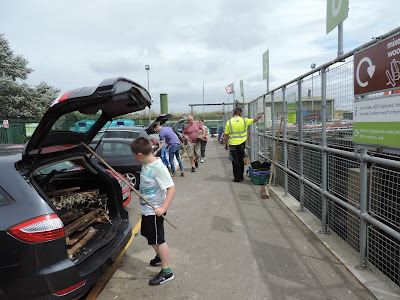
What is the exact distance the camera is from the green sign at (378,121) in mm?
2572

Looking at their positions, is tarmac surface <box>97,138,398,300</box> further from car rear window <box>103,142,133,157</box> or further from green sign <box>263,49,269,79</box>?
green sign <box>263,49,269,79</box>

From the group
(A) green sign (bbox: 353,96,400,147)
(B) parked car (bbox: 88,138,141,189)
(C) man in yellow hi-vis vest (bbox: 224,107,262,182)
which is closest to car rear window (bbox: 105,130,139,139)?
(B) parked car (bbox: 88,138,141,189)

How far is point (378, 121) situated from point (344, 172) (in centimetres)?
124

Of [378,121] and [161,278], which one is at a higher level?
[378,121]

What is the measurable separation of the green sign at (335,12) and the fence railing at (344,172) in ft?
1.88

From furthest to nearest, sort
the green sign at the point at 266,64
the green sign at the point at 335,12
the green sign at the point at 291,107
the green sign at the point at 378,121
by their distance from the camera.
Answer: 1. the green sign at the point at 266,64
2. the green sign at the point at 291,107
3. the green sign at the point at 335,12
4. the green sign at the point at 378,121

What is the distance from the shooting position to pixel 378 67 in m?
2.79

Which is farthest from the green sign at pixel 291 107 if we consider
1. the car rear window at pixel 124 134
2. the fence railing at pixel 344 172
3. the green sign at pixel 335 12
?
the car rear window at pixel 124 134

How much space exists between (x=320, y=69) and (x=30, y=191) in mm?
3838

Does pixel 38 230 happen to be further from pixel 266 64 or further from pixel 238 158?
pixel 266 64

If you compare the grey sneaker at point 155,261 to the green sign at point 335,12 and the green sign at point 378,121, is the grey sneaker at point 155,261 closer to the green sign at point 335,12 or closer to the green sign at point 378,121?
the green sign at point 378,121

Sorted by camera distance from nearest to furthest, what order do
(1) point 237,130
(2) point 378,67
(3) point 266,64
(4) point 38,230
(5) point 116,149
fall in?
(4) point 38,230 → (2) point 378,67 → (5) point 116,149 → (1) point 237,130 → (3) point 266,64

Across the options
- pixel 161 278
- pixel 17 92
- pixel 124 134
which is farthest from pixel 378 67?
pixel 17 92

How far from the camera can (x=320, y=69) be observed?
4082 millimetres
